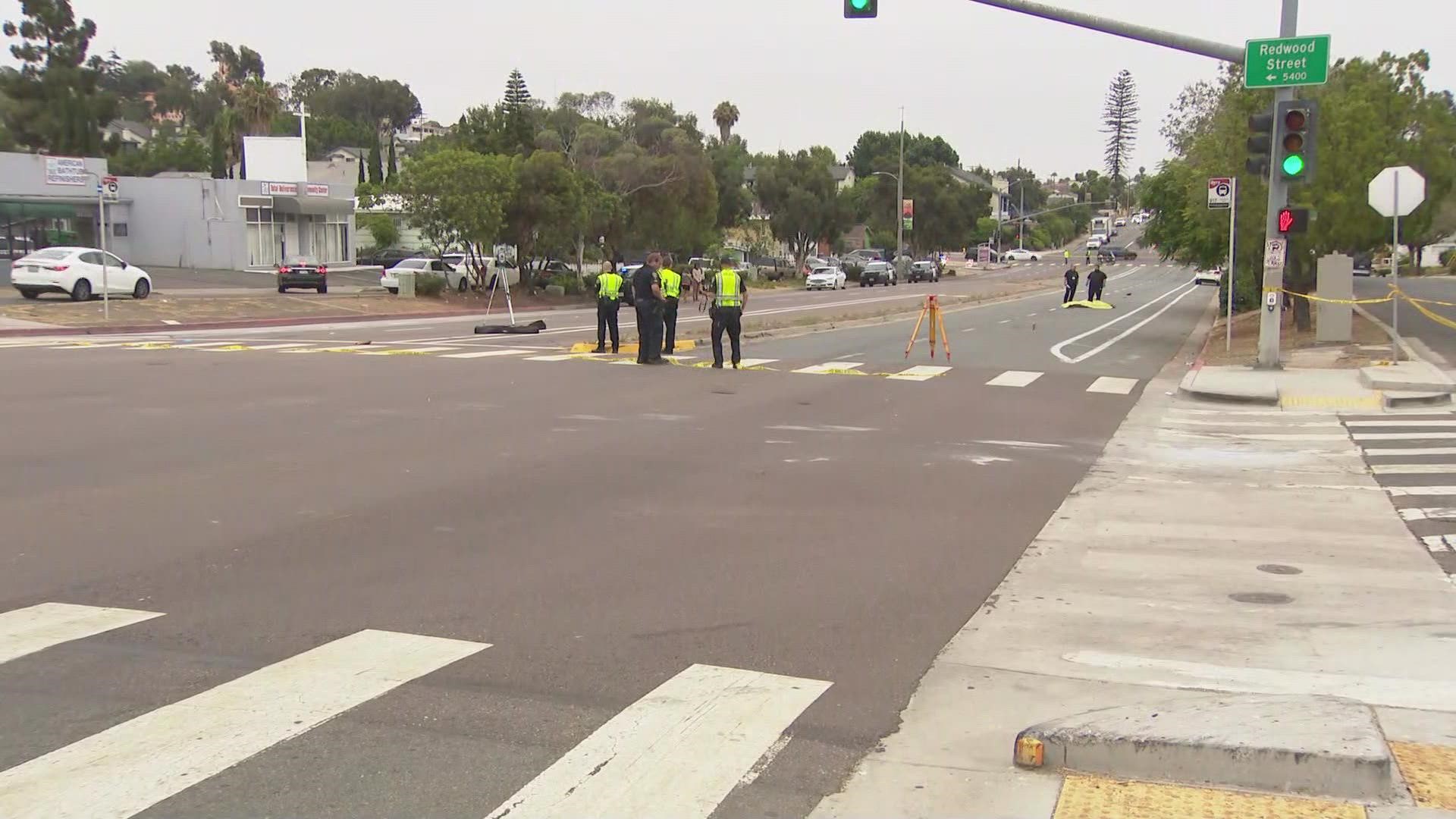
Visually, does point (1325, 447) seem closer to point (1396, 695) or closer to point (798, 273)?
point (1396, 695)

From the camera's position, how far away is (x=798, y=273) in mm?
81188

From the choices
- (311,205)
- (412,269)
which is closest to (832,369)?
(412,269)

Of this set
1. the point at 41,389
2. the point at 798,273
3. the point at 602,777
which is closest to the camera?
the point at 602,777

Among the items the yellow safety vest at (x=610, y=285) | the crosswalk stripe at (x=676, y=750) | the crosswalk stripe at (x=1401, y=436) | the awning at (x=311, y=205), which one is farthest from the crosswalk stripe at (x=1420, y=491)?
the awning at (x=311, y=205)

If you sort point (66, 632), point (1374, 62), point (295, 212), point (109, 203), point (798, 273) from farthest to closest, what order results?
1. point (798, 273)
2. point (295, 212)
3. point (109, 203)
4. point (1374, 62)
5. point (66, 632)

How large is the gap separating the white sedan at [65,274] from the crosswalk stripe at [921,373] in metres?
23.2

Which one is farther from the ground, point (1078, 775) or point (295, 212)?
point (295, 212)

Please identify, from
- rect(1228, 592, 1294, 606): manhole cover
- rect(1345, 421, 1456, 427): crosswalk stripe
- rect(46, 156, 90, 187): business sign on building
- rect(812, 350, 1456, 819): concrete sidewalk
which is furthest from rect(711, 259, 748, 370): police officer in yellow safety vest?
rect(46, 156, 90, 187): business sign on building

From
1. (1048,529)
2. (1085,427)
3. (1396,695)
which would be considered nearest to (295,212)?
(1085,427)

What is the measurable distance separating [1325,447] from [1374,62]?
20.7 m

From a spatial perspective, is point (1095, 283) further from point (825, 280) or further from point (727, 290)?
point (727, 290)

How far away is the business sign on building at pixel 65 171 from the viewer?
163 feet

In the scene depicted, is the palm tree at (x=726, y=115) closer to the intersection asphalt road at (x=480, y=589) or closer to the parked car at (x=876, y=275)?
the parked car at (x=876, y=275)

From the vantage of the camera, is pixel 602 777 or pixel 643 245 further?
pixel 643 245
